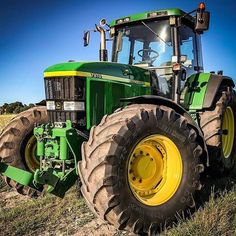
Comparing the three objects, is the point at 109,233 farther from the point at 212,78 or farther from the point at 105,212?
the point at 212,78

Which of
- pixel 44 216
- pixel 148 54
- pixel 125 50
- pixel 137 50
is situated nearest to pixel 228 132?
pixel 148 54

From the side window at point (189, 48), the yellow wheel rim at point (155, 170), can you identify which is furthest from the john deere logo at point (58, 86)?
the side window at point (189, 48)

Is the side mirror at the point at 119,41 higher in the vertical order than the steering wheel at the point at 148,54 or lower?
higher

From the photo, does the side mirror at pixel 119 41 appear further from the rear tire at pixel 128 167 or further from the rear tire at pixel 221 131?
the rear tire at pixel 128 167

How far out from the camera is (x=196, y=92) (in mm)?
5832

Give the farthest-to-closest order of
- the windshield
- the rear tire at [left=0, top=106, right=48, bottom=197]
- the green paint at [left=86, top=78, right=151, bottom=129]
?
the windshield
the rear tire at [left=0, top=106, right=48, bottom=197]
the green paint at [left=86, top=78, right=151, bottom=129]

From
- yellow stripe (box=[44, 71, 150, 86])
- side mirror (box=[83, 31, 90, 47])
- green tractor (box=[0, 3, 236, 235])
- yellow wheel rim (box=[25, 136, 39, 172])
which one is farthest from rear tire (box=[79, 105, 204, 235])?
side mirror (box=[83, 31, 90, 47])

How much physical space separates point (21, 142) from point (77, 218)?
62.7 inches

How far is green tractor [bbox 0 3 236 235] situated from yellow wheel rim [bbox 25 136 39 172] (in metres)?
0.02

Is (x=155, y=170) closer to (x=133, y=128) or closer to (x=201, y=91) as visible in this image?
(x=133, y=128)

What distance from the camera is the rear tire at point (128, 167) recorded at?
359 cm

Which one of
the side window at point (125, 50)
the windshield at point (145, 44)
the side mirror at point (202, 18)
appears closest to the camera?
the side mirror at point (202, 18)

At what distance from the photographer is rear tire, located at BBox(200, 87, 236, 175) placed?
18.0ft

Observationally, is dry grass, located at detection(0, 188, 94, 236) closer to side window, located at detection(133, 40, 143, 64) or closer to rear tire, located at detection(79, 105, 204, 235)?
rear tire, located at detection(79, 105, 204, 235)
